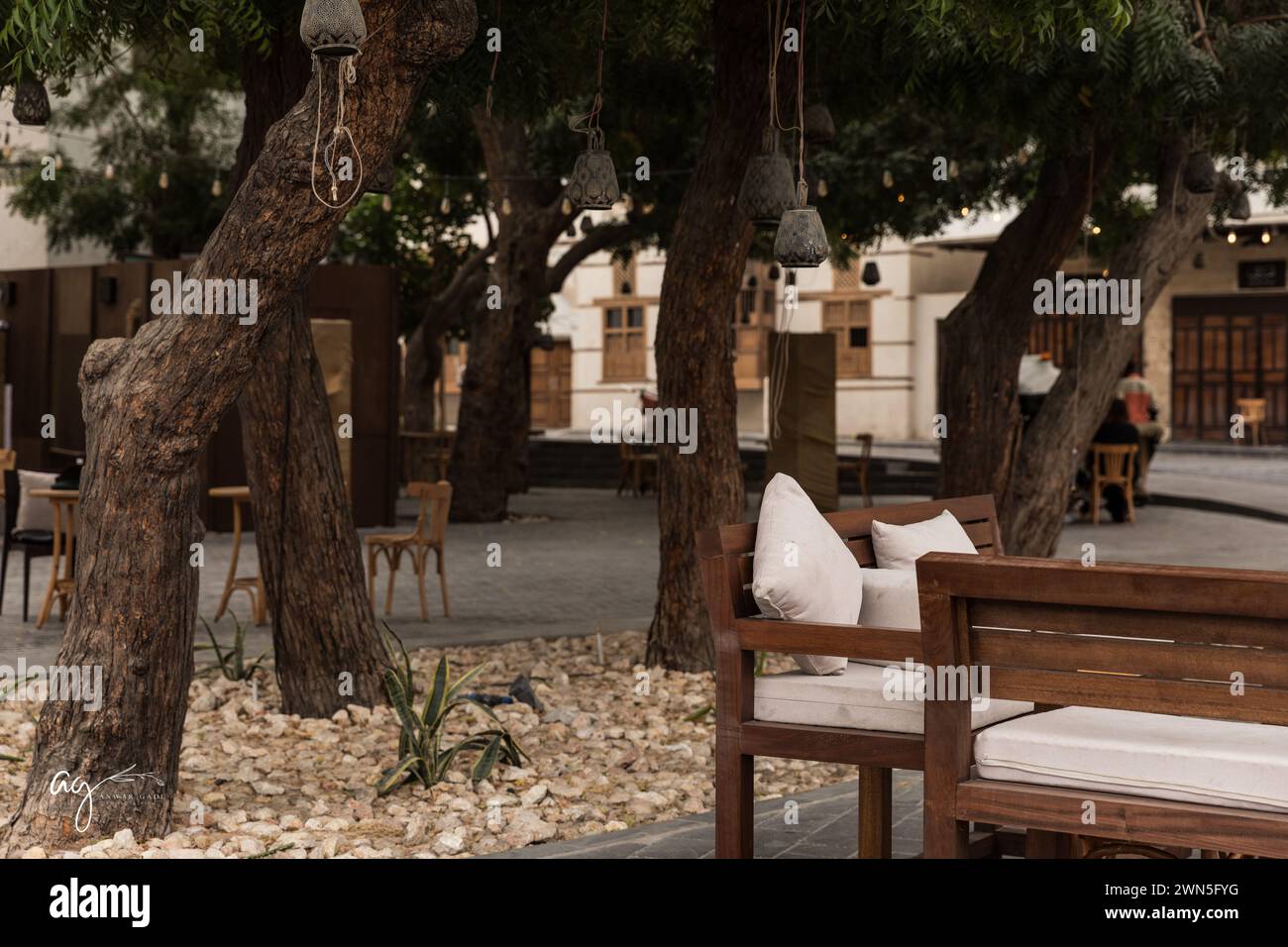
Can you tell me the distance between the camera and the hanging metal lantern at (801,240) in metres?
6.15

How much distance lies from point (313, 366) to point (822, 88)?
438 centimetres

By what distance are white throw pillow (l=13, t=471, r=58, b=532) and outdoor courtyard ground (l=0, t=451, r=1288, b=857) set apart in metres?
0.62

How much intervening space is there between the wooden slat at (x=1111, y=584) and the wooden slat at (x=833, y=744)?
1.83ft

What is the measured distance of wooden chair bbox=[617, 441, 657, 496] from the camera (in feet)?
79.0

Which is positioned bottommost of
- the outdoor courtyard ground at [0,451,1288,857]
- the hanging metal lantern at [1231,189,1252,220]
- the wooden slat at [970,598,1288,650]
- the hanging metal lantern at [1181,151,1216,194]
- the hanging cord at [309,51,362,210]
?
the outdoor courtyard ground at [0,451,1288,857]

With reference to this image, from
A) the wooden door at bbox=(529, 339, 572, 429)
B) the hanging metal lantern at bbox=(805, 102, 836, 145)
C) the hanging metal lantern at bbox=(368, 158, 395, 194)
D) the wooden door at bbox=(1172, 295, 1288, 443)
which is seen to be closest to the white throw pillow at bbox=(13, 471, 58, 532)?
the hanging metal lantern at bbox=(368, 158, 395, 194)

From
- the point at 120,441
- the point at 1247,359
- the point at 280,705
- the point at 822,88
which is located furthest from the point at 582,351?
the point at 120,441

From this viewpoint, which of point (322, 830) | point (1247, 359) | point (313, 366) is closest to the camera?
point (322, 830)

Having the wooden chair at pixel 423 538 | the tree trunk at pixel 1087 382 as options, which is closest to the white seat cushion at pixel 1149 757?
the tree trunk at pixel 1087 382

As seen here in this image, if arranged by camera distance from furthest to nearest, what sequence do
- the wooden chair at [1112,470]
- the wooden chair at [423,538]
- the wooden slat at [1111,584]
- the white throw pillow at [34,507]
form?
the wooden chair at [1112,470], the white throw pillow at [34,507], the wooden chair at [423,538], the wooden slat at [1111,584]

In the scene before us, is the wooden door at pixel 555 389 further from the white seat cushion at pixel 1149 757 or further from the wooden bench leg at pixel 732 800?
the white seat cushion at pixel 1149 757

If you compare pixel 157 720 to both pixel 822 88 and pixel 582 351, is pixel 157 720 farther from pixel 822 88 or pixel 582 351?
pixel 582 351

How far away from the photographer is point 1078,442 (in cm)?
1072

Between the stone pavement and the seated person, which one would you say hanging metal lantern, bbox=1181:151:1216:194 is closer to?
the stone pavement
